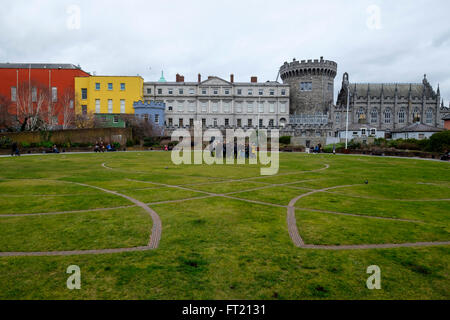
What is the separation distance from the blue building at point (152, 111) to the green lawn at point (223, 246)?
51997 mm

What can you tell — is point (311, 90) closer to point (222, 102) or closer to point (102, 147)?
point (222, 102)

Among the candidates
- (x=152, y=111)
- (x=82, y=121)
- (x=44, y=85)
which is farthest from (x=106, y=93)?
(x=82, y=121)

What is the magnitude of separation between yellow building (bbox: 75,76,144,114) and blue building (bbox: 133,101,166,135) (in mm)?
3158

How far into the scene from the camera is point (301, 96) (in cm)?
7406

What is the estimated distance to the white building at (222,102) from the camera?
67.9 meters

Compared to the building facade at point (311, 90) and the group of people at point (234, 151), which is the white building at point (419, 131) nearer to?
the building facade at point (311, 90)

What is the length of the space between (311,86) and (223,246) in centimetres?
7477

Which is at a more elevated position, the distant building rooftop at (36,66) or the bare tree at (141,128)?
the distant building rooftop at (36,66)

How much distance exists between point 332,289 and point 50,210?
761 cm

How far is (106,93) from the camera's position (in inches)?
2418

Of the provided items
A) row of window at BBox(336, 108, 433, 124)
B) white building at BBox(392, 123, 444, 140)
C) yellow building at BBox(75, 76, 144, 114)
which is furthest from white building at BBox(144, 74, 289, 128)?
white building at BBox(392, 123, 444, 140)

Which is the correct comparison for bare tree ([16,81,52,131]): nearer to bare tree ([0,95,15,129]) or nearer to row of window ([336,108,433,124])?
bare tree ([0,95,15,129])

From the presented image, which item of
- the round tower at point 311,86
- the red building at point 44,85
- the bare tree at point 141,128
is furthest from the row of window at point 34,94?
the round tower at point 311,86
